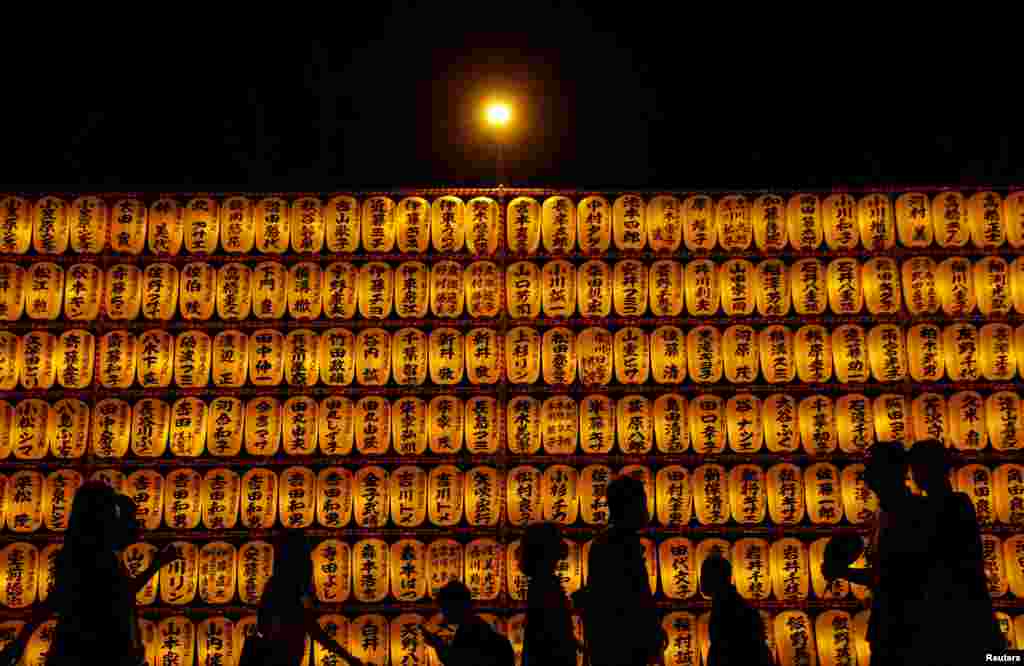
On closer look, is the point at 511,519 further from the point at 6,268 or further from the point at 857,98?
the point at 857,98

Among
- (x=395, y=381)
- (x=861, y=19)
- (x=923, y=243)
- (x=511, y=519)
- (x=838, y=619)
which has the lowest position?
(x=838, y=619)

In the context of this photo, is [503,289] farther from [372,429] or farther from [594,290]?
[372,429]

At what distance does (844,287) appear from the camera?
32.1ft

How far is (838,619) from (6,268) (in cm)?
746

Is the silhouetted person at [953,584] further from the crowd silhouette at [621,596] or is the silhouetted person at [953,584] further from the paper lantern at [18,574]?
the paper lantern at [18,574]

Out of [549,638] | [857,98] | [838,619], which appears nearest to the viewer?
[549,638]

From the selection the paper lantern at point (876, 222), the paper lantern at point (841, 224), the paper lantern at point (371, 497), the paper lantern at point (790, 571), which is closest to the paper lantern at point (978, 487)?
the paper lantern at point (790, 571)

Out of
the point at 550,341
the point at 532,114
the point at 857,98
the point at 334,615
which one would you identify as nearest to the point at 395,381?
the point at 550,341

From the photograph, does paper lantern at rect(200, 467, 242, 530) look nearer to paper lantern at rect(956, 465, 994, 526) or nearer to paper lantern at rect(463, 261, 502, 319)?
paper lantern at rect(463, 261, 502, 319)

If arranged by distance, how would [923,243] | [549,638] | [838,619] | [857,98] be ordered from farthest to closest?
[857,98] → [923,243] → [838,619] → [549,638]

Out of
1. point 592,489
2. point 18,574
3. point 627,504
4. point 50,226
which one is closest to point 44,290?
point 50,226

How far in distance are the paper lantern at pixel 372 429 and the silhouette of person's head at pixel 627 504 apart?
3405 mm

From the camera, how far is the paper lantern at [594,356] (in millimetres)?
9641

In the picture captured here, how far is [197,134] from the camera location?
449 inches
